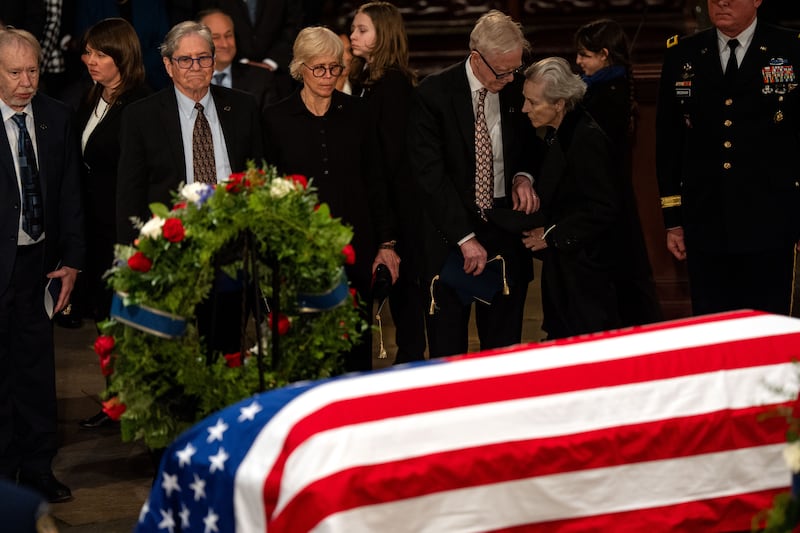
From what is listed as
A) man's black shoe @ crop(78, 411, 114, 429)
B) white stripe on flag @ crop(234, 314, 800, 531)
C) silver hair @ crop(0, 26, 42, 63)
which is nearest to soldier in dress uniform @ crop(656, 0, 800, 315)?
white stripe on flag @ crop(234, 314, 800, 531)

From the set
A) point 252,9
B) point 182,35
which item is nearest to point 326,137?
point 182,35

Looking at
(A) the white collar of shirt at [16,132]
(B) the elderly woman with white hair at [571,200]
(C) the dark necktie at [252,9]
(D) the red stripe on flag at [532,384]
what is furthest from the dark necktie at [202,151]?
(C) the dark necktie at [252,9]

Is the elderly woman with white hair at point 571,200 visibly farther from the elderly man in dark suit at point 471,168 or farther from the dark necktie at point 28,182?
the dark necktie at point 28,182

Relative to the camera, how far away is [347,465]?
333 centimetres

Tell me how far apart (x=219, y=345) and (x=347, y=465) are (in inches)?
50.1

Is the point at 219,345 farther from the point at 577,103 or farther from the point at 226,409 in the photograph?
the point at 577,103

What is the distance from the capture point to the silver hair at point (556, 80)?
16.5 ft

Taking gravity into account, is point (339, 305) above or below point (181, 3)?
below

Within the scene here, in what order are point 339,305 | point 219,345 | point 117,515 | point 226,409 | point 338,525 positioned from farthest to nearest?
point 117,515 < point 219,345 < point 339,305 < point 226,409 < point 338,525

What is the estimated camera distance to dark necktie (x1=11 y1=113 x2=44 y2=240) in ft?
16.4

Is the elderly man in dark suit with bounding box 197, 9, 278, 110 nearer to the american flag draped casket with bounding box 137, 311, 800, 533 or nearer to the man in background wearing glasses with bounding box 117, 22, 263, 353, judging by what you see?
the man in background wearing glasses with bounding box 117, 22, 263, 353

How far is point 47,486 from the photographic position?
507 centimetres

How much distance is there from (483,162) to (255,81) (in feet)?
7.53

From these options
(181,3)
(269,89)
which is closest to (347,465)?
(269,89)
